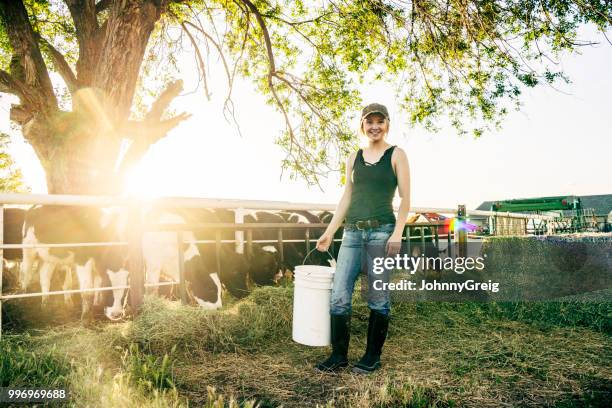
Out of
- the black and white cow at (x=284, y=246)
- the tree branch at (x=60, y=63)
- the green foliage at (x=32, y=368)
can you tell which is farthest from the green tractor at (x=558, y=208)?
the green foliage at (x=32, y=368)

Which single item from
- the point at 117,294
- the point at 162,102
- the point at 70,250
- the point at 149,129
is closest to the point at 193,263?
the point at 117,294

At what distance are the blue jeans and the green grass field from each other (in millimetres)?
491

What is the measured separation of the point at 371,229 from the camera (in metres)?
3.17

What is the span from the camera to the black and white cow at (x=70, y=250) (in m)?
5.40

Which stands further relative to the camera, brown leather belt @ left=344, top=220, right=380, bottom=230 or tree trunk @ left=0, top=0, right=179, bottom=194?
tree trunk @ left=0, top=0, right=179, bottom=194

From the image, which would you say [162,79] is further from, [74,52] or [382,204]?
[382,204]

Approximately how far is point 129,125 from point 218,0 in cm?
479

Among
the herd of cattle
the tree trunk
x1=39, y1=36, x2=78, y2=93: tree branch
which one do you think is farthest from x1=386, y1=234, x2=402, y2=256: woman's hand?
x1=39, y1=36, x2=78, y2=93: tree branch

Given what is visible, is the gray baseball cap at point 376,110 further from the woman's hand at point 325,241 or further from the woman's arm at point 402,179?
the woman's hand at point 325,241

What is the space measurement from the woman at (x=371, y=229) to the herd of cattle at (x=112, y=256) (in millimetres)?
2293

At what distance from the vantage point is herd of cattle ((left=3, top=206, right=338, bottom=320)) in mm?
5371

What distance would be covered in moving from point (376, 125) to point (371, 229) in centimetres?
78

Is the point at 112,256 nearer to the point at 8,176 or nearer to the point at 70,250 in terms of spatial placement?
the point at 70,250

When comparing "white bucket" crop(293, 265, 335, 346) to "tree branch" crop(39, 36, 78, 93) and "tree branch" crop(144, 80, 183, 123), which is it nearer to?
"tree branch" crop(144, 80, 183, 123)
